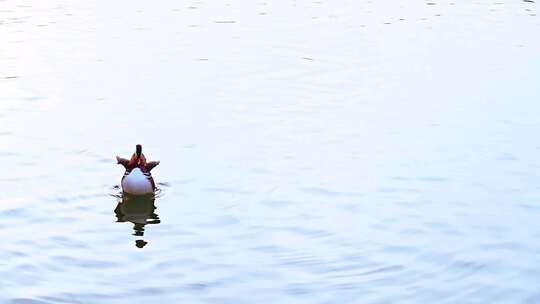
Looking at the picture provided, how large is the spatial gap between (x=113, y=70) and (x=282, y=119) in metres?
11.3

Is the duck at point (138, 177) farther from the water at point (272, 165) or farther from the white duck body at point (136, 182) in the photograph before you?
the water at point (272, 165)

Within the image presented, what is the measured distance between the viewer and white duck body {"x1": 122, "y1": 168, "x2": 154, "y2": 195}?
2575 centimetres

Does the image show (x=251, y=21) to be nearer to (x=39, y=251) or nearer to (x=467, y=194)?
(x=467, y=194)

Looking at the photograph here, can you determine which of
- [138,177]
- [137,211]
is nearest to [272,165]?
Answer: [138,177]

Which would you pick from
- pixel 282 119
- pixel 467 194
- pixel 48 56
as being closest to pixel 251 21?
pixel 48 56

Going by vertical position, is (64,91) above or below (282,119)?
above

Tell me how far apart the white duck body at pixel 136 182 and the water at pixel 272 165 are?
44 cm

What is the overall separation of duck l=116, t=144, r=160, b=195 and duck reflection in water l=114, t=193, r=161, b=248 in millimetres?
235

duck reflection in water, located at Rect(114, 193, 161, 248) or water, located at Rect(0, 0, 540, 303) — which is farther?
duck reflection in water, located at Rect(114, 193, 161, 248)

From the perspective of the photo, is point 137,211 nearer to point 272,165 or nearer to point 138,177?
point 138,177

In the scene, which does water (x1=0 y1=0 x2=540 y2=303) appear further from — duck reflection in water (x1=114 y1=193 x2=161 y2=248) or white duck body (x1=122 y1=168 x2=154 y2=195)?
white duck body (x1=122 y1=168 x2=154 y2=195)

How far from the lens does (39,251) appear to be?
2258cm

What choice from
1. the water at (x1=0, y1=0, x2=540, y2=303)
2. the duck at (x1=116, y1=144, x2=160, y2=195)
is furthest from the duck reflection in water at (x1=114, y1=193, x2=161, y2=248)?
the duck at (x1=116, y1=144, x2=160, y2=195)

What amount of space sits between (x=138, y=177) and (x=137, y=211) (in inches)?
34.6
